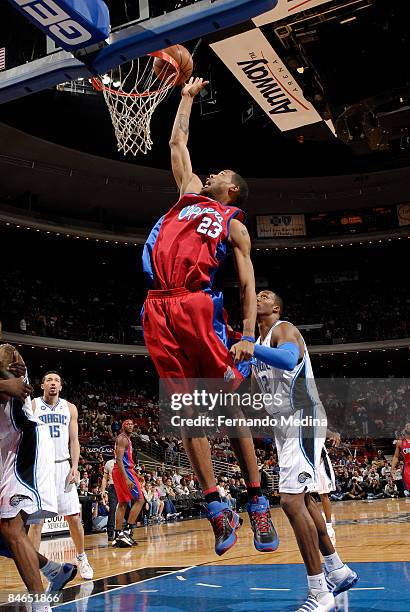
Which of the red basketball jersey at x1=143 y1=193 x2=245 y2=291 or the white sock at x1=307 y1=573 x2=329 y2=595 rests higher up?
the red basketball jersey at x1=143 y1=193 x2=245 y2=291

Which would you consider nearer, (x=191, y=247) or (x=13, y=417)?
(x=191, y=247)

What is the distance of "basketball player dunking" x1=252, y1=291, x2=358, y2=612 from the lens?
174 inches

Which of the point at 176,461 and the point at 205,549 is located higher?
the point at 176,461

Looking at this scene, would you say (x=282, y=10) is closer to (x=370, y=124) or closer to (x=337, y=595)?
(x=370, y=124)

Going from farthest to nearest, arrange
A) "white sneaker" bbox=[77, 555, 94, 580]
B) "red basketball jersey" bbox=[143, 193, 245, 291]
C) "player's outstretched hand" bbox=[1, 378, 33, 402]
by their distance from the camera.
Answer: "white sneaker" bbox=[77, 555, 94, 580] → "player's outstretched hand" bbox=[1, 378, 33, 402] → "red basketball jersey" bbox=[143, 193, 245, 291]

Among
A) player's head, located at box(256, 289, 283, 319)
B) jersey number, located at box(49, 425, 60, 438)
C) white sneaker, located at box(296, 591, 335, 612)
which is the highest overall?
player's head, located at box(256, 289, 283, 319)

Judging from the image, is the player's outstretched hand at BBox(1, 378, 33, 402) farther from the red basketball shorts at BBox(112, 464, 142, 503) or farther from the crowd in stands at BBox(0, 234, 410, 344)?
the crowd in stands at BBox(0, 234, 410, 344)

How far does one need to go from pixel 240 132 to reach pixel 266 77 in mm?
10358

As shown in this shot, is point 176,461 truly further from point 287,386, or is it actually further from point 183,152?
point 183,152

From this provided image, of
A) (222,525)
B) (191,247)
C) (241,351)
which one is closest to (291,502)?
(222,525)

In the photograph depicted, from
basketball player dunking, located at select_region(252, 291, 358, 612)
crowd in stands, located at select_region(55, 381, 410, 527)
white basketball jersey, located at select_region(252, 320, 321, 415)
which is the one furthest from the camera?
crowd in stands, located at select_region(55, 381, 410, 527)

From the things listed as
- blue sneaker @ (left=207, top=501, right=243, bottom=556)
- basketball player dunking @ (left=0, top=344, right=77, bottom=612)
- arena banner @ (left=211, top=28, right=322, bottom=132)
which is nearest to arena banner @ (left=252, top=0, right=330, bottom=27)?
arena banner @ (left=211, top=28, right=322, bottom=132)

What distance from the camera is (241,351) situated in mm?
3285

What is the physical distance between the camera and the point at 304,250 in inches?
1094
